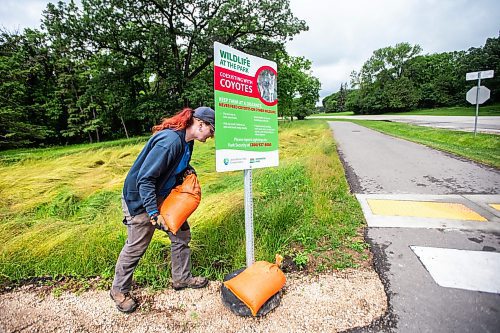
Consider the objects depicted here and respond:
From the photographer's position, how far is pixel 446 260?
7.92 feet

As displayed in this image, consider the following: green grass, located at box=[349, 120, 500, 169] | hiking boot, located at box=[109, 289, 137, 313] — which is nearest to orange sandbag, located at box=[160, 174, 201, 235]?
hiking boot, located at box=[109, 289, 137, 313]

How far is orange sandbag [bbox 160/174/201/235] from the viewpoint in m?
1.83

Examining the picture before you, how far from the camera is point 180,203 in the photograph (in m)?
1.87

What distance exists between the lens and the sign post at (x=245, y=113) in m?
1.84

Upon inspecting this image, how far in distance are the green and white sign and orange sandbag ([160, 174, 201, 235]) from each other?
280 mm

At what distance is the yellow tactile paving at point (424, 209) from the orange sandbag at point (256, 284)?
2.40 metres

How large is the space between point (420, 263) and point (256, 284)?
1.72 metres

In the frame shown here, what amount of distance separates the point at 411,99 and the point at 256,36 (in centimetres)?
4339

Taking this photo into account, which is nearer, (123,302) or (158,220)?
(158,220)

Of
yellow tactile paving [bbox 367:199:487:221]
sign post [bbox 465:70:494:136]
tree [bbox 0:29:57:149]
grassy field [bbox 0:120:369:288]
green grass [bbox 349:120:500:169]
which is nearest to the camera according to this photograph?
grassy field [bbox 0:120:369:288]

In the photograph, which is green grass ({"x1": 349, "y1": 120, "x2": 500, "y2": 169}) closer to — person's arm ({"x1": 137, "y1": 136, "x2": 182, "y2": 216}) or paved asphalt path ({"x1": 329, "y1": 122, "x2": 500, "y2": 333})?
paved asphalt path ({"x1": 329, "y1": 122, "x2": 500, "y2": 333})

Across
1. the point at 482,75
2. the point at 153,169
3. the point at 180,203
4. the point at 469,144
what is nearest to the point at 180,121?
the point at 153,169

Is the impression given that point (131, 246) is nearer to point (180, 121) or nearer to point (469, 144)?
point (180, 121)

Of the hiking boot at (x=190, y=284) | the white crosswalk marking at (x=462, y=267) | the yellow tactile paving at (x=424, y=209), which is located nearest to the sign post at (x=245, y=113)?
the hiking boot at (x=190, y=284)
